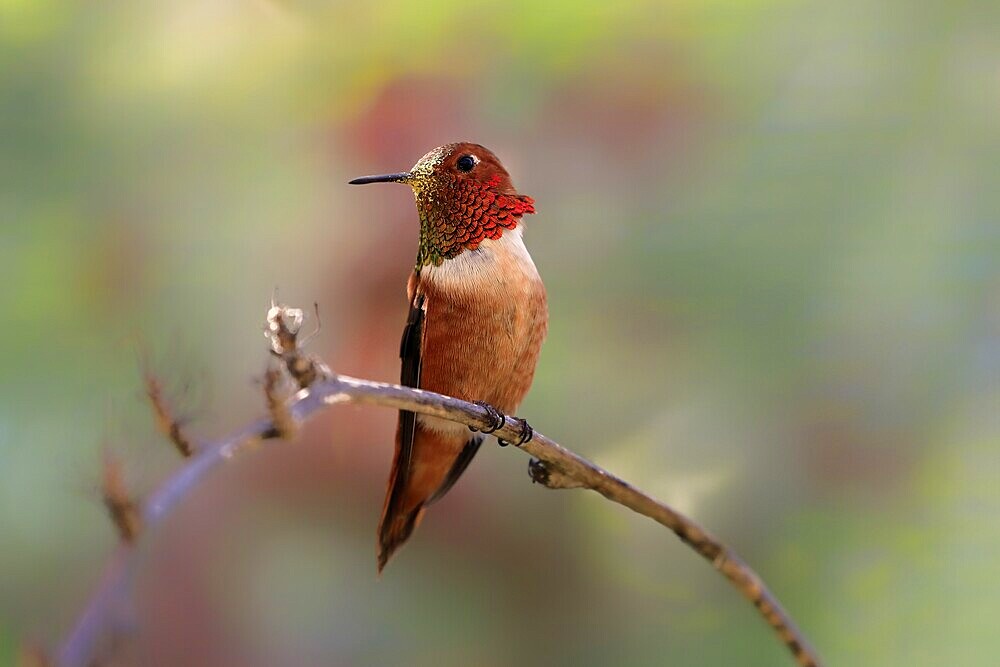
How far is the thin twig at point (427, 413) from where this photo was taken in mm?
434

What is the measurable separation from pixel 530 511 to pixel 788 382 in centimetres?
61

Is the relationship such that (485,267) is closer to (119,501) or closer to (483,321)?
(483,321)

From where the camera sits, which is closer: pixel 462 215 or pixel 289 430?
pixel 289 430

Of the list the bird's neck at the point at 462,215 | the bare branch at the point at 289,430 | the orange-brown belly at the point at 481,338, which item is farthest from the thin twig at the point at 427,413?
the bird's neck at the point at 462,215

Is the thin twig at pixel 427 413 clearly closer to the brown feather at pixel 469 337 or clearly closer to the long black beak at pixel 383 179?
the brown feather at pixel 469 337

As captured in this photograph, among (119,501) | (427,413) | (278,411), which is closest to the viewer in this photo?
(119,501)

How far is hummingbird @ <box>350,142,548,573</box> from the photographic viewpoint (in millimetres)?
1226

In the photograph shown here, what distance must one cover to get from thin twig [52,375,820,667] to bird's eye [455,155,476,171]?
290mm

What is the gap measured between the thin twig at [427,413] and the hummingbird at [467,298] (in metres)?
0.08

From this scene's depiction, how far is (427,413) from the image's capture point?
2.75 ft

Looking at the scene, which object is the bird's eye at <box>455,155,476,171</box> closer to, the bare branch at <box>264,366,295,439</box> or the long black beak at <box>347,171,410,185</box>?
the long black beak at <box>347,171,410,185</box>

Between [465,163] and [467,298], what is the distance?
16cm

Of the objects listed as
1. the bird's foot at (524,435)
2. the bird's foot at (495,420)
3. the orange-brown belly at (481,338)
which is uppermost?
the orange-brown belly at (481,338)

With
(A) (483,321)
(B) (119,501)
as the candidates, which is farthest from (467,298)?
(B) (119,501)
